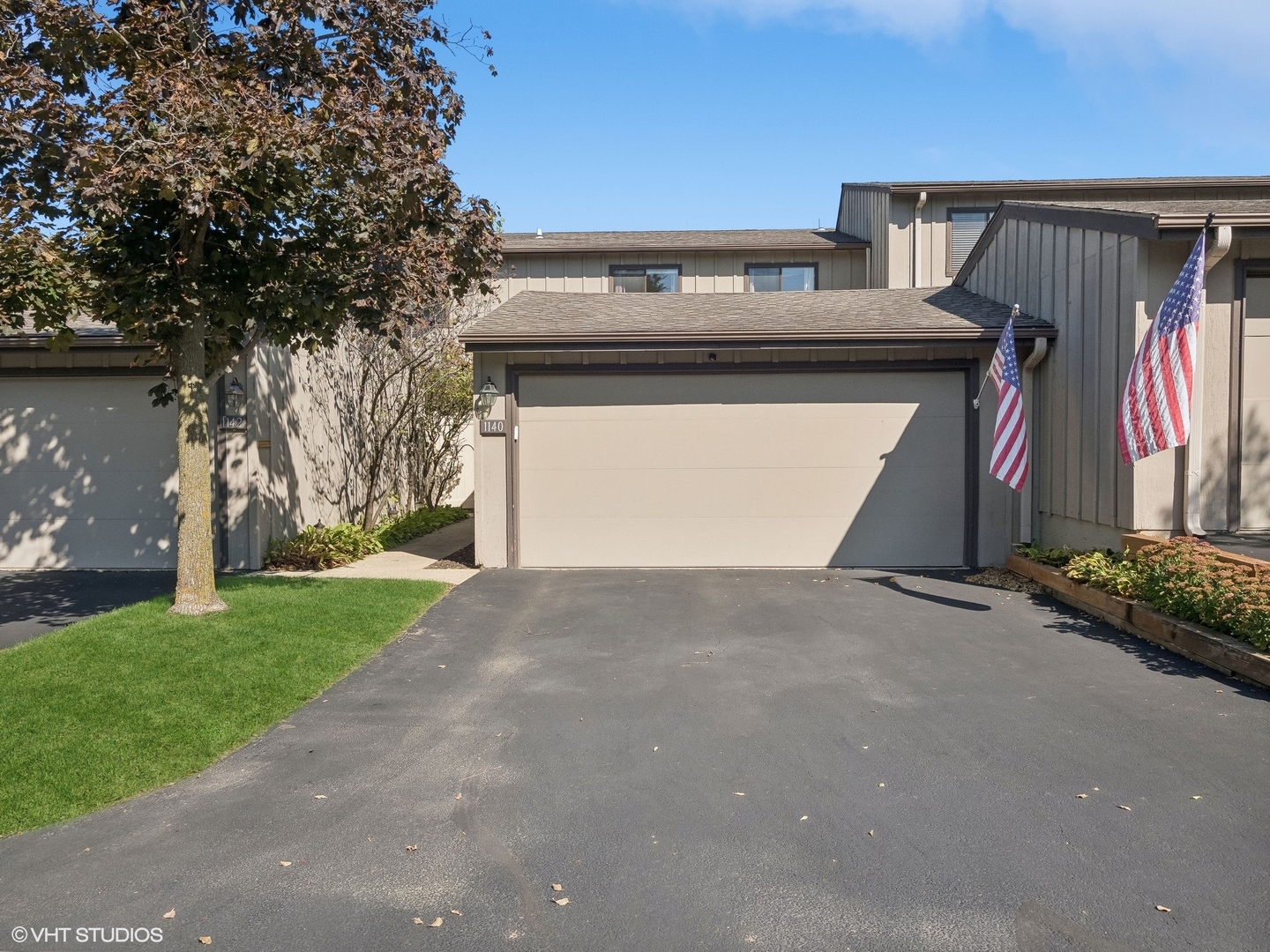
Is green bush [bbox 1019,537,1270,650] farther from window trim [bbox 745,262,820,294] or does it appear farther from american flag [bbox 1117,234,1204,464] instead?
window trim [bbox 745,262,820,294]

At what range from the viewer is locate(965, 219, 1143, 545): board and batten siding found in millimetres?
8695

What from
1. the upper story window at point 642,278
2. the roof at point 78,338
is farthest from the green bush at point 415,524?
the upper story window at point 642,278

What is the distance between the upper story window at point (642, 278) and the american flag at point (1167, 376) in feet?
40.0

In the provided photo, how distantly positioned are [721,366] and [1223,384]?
5178mm

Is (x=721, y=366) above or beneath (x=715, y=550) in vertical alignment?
above

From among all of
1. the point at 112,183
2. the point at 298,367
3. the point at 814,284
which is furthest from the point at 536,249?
the point at 112,183

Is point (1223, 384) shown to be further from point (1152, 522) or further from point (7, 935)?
point (7, 935)

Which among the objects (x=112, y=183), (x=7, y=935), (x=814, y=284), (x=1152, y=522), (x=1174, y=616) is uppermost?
(x=814, y=284)

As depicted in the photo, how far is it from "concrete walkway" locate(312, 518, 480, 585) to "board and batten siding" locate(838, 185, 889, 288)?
31.0ft

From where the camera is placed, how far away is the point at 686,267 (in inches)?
747

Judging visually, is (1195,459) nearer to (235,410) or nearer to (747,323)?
(747,323)

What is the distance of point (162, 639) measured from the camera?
7.04m

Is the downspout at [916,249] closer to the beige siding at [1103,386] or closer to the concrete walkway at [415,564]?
the beige siding at [1103,386]

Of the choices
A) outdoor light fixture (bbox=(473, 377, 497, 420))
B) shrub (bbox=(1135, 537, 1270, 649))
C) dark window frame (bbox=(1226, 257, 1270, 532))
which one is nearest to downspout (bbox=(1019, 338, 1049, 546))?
dark window frame (bbox=(1226, 257, 1270, 532))
